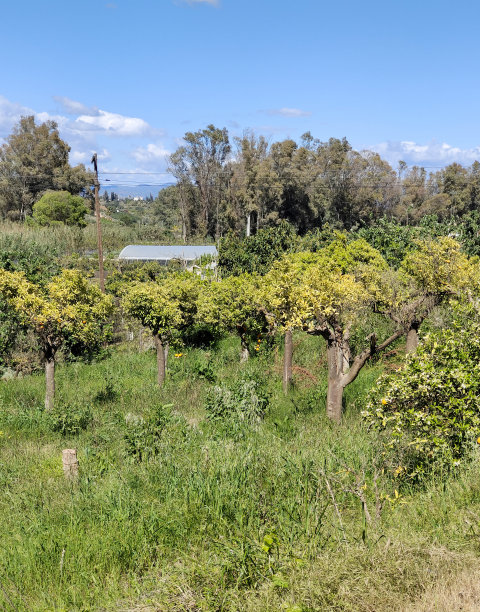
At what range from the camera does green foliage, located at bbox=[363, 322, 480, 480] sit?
4.84m

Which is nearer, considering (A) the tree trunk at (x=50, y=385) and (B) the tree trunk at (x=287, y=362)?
(A) the tree trunk at (x=50, y=385)

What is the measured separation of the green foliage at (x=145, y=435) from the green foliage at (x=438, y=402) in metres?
3.07

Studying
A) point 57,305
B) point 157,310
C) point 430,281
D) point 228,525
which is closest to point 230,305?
point 157,310

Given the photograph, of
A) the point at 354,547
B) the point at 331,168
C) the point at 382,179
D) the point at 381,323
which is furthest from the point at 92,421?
the point at 382,179

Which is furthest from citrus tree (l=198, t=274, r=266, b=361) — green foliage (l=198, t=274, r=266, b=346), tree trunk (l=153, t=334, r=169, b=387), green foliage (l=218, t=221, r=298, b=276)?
green foliage (l=218, t=221, r=298, b=276)

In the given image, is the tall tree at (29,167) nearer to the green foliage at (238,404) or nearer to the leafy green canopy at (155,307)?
the leafy green canopy at (155,307)

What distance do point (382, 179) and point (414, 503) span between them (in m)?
48.0

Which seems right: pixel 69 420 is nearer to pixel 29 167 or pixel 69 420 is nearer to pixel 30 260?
pixel 30 260

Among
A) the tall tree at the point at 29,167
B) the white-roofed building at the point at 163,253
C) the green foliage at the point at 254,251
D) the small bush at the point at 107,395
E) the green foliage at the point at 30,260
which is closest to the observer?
the small bush at the point at 107,395

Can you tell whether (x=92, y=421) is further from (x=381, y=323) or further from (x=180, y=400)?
(x=381, y=323)

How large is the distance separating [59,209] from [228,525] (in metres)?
38.7

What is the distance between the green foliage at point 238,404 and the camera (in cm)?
845

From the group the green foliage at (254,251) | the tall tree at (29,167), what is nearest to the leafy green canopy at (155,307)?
the green foliage at (254,251)

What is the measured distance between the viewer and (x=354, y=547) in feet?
12.8
